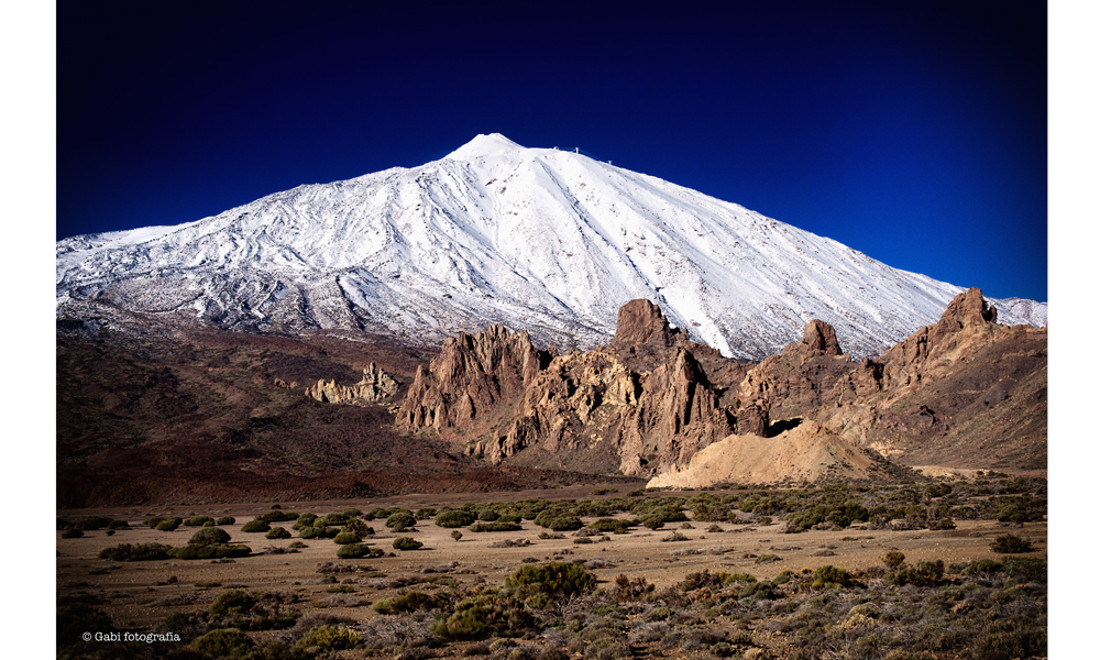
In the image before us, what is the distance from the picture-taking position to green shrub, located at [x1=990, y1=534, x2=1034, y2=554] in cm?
1432

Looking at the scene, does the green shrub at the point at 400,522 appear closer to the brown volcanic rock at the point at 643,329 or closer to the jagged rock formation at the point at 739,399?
the jagged rock formation at the point at 739,399

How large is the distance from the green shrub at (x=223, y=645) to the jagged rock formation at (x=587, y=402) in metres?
39.7

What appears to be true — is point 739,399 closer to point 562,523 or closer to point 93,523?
point 562,523

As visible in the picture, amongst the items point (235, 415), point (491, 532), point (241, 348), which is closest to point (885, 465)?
point (491, 532)

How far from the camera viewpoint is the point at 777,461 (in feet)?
131

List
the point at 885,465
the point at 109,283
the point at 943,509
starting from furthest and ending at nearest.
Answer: the point at 109,283 < the point at 885,465 < the point at 943,509

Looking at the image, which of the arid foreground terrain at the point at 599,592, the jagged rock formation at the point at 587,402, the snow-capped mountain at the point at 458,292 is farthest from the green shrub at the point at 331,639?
the snow-capped mountain at the point at 458,292

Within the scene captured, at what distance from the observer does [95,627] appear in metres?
10.2

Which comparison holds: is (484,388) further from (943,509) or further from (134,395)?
(943,509)

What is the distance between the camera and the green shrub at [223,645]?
31.9 ft

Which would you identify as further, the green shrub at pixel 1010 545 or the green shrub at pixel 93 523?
the green shrub at pixel 93 523

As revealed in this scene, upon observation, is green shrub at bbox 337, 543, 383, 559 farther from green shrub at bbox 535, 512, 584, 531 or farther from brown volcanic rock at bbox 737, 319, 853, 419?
brown volcanic rock at bbox 737, 319, 853, 419

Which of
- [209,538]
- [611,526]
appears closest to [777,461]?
[611,526]

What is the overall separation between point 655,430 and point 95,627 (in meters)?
47.1
